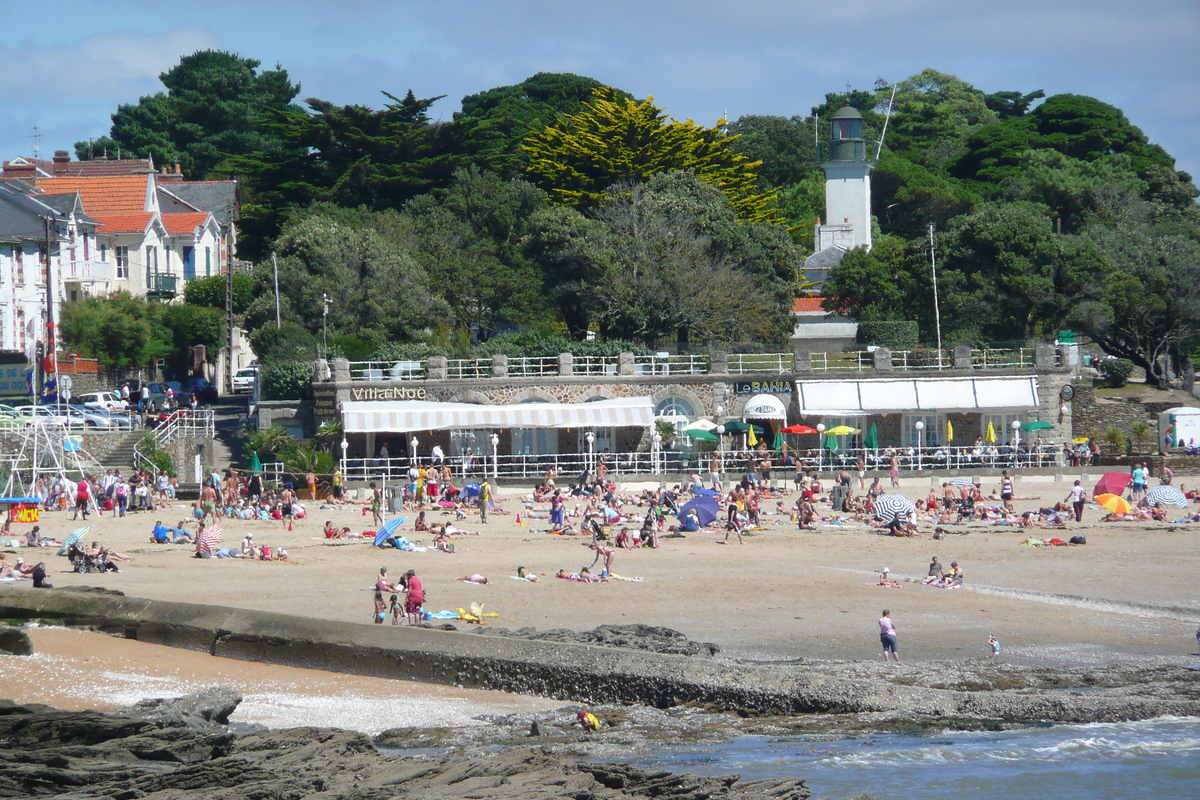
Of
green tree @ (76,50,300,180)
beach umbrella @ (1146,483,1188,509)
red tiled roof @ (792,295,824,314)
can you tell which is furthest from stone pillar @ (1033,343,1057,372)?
green tree @ (76,50,300,180)

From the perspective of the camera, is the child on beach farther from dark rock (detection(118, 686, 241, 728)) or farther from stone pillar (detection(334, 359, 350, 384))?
stone pillar (detection(334, 359, 350, 384))

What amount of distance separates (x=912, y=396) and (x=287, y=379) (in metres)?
17.4

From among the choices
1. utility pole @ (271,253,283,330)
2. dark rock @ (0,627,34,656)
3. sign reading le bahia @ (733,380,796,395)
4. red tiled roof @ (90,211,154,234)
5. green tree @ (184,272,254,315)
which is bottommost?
dark rock @ (0,627,34,656)

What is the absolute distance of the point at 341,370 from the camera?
3528 cm

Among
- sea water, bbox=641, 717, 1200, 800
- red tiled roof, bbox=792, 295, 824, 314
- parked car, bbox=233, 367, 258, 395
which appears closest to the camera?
sea water, bbox=641, 717, 1200, 800

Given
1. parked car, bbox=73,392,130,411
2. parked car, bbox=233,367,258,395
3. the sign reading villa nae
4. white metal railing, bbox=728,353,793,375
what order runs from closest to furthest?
the sign reading villa nae → white metal railing, bbox=728,353,793,375 → parked car, bbox=73,392,130,411 → parked car, bbox=233,367,258,395

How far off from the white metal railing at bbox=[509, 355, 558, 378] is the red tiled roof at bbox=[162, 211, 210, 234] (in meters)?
24.8

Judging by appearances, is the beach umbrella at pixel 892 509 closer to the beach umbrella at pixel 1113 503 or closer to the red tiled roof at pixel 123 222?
the beach umbrella at pixel 1113 503

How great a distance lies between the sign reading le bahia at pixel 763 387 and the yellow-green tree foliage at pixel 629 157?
12.7 meters

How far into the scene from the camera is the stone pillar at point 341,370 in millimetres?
35125

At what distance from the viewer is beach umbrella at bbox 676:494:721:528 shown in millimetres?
26281

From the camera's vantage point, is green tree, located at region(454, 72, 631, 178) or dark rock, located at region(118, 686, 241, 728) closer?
dark rock, located at region(118, 686, 241, 728)

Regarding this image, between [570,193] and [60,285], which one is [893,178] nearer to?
[570,193]

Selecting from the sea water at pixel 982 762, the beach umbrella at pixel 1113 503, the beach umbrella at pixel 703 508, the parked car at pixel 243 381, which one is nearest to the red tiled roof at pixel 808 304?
the parked car at pixel 243 381
